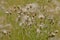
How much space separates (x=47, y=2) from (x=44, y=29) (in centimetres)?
145

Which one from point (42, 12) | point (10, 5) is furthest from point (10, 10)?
point (42, 12)

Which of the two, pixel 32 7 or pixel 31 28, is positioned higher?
pixel 32 7

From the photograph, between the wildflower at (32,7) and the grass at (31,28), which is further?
the wildflower at (32,7)

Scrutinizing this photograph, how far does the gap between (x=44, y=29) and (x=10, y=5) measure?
1786mm

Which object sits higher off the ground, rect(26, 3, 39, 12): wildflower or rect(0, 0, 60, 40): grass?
rect(26, 3, 39, 12): wildflower

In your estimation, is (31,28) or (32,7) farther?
(32,7)

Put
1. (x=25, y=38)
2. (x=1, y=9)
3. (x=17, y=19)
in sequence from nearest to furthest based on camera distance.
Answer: (x=25, y=38)
(x=17, y=19)
(x=1, y=9)

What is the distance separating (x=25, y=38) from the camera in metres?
7.04

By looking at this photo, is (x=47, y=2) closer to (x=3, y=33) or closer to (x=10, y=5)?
(x=10, y=5)

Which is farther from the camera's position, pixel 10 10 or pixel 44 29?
pixel 10 10

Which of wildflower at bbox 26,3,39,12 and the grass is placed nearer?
the grass

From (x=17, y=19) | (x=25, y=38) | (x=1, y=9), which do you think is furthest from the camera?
(x=1, y=9)

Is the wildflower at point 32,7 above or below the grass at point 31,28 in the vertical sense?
above

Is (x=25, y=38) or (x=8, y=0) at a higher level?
(x=8, y=0)
